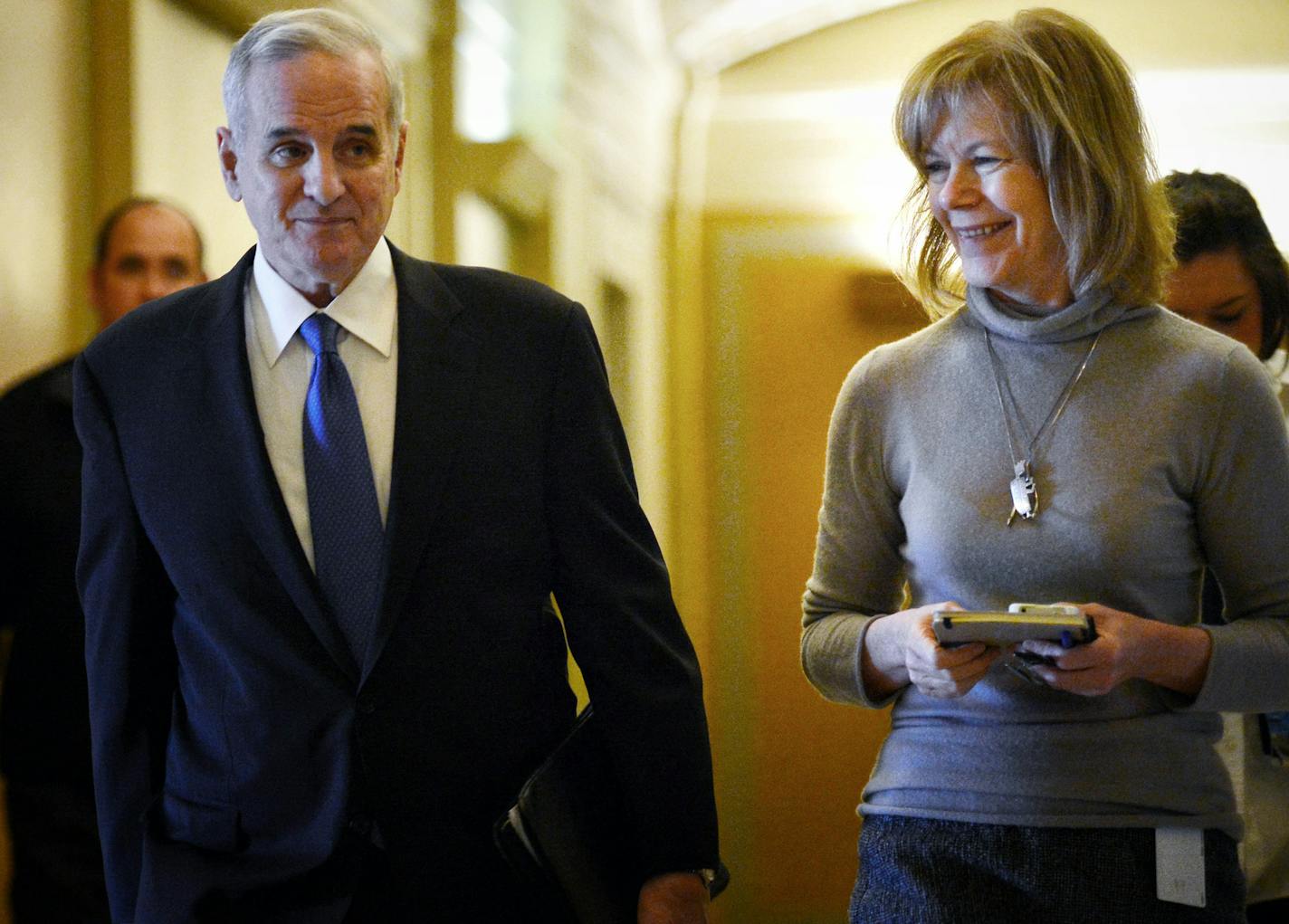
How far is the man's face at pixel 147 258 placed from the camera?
2.46m

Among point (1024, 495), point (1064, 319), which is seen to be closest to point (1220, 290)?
point (1064, 319)

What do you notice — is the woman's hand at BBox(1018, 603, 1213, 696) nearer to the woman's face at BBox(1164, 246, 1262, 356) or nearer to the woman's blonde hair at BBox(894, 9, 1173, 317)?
the woman's blonde hair at BBox(894, 9, 1173, 317)

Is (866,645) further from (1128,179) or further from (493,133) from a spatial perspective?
(493,133)

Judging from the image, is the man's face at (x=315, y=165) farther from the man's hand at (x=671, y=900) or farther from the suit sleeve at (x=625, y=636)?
the man's hand at (x=671, y=900)

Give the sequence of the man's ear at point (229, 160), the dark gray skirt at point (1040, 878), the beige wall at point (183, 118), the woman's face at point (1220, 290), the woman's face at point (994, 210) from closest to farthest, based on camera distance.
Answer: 1. the dark gray skirt at point (1040, 878)
2. the woman's face at point (994, 210)
3. the man's ear at point (229, 160)
4. the woman's face at point (1220, 290)
5. the beige wall at point (183, 118)

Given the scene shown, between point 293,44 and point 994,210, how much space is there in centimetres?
77

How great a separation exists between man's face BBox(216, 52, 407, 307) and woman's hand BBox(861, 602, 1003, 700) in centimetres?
70

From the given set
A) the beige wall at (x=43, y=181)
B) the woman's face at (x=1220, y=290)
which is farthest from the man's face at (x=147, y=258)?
the woman's face at (x=1220, y=290)

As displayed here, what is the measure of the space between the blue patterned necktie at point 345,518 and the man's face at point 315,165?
0.18 metres

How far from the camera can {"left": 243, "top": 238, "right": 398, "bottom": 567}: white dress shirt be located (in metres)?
1.51

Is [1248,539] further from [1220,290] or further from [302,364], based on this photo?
[302,364]

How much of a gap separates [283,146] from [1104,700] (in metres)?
1.04

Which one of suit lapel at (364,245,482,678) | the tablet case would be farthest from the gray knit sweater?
suit lapel at (364,245,482,678)

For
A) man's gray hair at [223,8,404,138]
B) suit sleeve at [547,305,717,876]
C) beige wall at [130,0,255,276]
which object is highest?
beige wall at [130,0,255,276]
